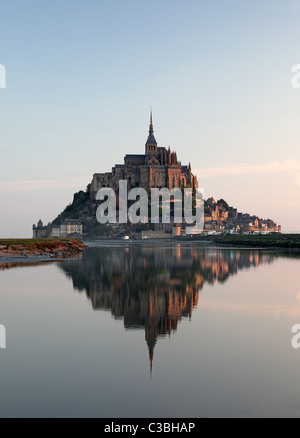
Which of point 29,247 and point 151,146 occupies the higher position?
point 151,146

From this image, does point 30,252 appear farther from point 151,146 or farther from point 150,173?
point 151,146

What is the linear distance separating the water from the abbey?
14112cm

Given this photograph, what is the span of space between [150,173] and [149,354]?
152 meters

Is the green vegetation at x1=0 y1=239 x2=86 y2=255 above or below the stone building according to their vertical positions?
below

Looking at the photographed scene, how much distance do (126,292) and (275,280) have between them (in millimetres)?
9759

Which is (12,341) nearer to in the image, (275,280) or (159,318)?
(159,318)

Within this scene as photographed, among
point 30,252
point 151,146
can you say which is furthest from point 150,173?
point 30,252

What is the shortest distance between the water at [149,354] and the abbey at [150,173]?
14112 cm

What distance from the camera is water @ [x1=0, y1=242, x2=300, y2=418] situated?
23.5 feet

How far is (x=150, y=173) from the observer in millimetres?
160500

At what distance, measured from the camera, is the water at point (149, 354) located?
282 inches

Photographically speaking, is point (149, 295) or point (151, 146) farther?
point (151, 146)

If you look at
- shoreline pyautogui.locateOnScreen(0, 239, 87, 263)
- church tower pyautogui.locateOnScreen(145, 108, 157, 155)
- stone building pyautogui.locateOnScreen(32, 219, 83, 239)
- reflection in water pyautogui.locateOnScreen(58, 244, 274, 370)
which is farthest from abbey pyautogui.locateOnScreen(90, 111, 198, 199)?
reflection in water pyautogui.locateOnScreen(58, 244, 274, 370)

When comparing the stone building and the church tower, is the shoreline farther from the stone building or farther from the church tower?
the church tower
